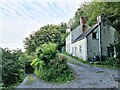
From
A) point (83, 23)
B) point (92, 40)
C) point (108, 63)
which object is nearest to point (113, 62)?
point (108, 63)

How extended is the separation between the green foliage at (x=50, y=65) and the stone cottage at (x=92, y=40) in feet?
0.77

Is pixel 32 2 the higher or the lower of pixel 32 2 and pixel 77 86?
the higher

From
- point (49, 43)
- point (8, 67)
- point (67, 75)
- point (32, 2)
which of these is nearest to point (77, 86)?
point (67, 75)

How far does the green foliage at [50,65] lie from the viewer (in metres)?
3.05

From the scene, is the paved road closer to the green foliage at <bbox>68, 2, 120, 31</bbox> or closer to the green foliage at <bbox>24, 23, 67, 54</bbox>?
the green foliage at <bbox>24, 23, 67, 54</bbox>

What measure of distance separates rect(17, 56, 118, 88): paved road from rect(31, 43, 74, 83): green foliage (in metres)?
0.10

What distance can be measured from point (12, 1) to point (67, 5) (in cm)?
78

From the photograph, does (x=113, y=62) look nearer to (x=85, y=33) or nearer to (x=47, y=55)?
(x=85, y=33)

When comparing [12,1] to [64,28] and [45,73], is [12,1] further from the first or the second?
[45,73]

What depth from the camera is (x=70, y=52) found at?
3209 millimetres

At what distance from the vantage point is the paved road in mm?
2918

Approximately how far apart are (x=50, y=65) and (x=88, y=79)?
0.61 meters

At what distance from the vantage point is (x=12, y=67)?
2.98 meters

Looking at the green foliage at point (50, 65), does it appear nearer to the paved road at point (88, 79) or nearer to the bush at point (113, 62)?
the paved road at point (88, 79)
